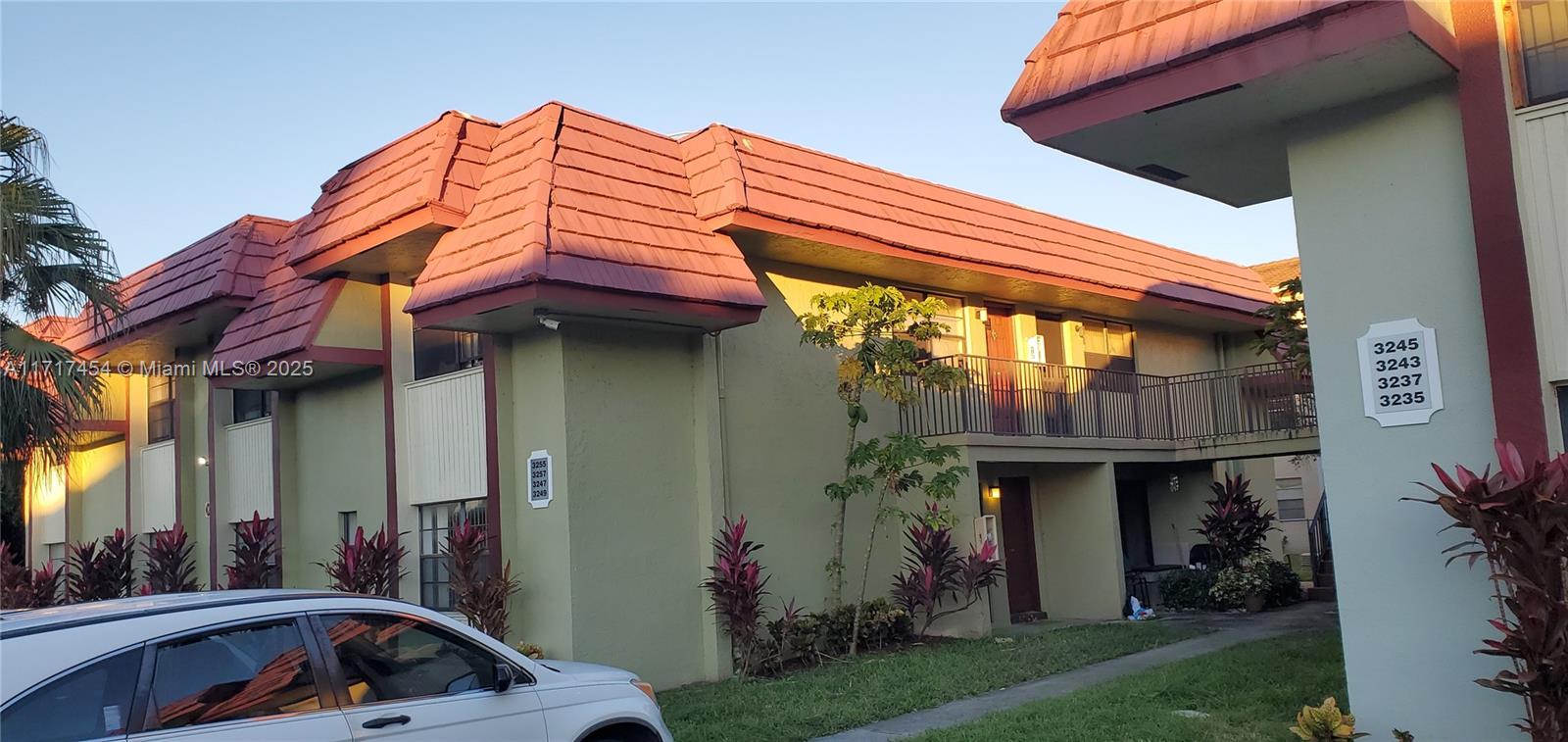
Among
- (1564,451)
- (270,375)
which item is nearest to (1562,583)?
(1564,451)

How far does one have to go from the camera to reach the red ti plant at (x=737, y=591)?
13.3m

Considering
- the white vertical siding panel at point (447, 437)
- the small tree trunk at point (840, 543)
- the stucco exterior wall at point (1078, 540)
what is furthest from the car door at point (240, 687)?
the stucco exterior wall at point (1078, 540)

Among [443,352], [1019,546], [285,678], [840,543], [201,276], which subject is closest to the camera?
[285,678]

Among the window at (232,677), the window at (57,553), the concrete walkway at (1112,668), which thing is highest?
the window at (57,553)

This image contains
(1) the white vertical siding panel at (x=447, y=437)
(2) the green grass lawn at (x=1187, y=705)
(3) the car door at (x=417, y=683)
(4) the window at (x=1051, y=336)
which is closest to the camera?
(3) the car door at (x=417, y=683)

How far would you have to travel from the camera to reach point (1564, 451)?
22.3ft

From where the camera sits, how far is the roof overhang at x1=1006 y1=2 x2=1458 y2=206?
714 centimetres

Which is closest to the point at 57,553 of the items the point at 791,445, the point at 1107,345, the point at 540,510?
the point at 540,510

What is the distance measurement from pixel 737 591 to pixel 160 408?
12339 millimetres

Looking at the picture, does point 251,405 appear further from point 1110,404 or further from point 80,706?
point 80,706

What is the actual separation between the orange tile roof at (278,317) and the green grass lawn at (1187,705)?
30.4ft

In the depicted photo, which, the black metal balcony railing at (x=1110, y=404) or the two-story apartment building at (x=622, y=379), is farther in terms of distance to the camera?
the black metal balcony railing at (x=1110, y=404)

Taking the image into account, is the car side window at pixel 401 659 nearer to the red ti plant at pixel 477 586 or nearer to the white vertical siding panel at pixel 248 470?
the red ti plant at pixel 477 586

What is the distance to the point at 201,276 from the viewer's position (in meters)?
17.2
